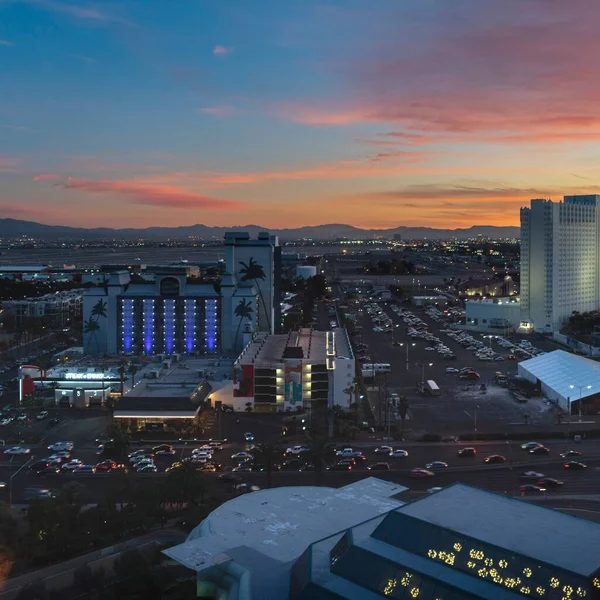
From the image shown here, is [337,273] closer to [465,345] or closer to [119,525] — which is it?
[465,345]

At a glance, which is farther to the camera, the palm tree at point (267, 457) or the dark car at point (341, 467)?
the dark car at point (341, 467)

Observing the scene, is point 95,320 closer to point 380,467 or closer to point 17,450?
point 17,450

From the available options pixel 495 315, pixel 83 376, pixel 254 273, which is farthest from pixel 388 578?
pixel 495 315

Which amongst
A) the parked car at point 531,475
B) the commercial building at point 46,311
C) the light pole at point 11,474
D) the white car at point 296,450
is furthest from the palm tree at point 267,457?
the commercial building at point 46,311

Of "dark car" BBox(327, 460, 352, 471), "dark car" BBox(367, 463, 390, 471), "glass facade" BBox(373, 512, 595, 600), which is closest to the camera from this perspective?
"glass facade" BBox(373, 512, 595, 600)

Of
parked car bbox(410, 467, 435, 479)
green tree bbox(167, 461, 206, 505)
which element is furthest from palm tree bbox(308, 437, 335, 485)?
green tree bbox(167, 461, 206, 505)

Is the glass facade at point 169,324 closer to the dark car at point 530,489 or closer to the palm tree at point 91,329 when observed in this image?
the palm tree at point 91,329

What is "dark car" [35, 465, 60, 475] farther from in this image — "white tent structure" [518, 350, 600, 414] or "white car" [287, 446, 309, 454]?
"white tent structure" [518, 350, 600, 414]
